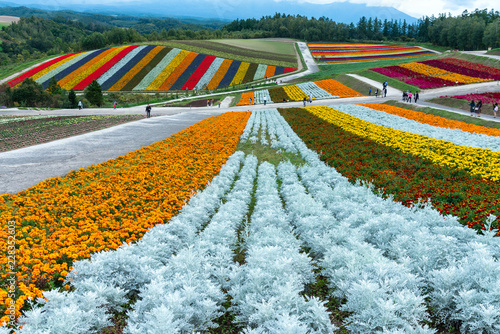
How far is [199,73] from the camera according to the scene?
231 feet

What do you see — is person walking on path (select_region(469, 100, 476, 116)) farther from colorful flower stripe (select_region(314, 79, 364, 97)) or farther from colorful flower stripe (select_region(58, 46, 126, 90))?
colorful flower stripe (select_region(58, 46, 126, 90))

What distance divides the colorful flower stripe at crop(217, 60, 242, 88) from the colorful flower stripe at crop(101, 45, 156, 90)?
21.3 metres

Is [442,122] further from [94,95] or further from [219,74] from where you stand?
[219,74]

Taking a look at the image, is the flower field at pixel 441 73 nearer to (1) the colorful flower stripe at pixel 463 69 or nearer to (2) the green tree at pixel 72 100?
(1) the colorful flower stripe at pixel 463 69

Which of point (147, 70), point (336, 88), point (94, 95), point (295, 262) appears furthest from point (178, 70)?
point (295, 262)

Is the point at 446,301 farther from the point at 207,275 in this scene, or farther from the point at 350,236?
the point at 207,275

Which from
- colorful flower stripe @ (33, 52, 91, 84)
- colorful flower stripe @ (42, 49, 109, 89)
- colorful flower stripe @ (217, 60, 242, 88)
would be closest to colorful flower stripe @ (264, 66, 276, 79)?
colorful flower stripe @ (217, 60, 242, 88)

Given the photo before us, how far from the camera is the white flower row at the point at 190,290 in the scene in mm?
4418

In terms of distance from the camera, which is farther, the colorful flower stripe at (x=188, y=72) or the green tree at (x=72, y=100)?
the colorful flower stripe at (x=188, y=72)

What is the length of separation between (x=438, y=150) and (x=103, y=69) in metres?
73.2

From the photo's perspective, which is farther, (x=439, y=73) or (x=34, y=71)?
(x=34, y=71)

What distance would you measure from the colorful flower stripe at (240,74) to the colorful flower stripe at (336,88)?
1744 cm

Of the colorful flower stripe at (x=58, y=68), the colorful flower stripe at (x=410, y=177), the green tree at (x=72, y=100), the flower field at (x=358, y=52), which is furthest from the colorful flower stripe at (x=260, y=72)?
the colorful flower stripe at (x=410, y=177)

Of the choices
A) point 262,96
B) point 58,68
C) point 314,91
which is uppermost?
point 58,68
